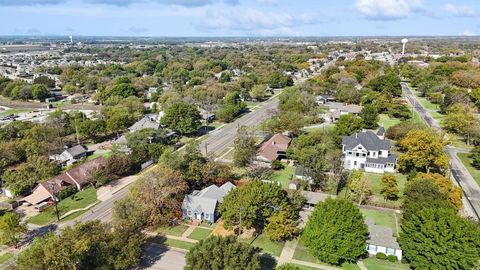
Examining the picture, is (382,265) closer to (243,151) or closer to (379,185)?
(379,185)

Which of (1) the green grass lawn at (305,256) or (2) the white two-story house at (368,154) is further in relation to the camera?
(2) the white two-story house at (368,154)

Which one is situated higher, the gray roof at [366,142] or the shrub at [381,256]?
the gray roof at [366,142]

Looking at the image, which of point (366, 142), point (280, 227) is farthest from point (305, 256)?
point (366, 142)

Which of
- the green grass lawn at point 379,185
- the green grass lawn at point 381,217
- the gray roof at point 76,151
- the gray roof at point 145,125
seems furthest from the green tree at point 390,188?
the gray roof at point 76,151

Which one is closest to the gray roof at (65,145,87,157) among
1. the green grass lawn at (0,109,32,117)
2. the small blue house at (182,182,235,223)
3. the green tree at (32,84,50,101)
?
the small blue house at (182,182,235,223)

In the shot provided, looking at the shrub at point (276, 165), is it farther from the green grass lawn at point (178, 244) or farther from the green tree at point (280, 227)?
the green grass lawn at point (178, 244)

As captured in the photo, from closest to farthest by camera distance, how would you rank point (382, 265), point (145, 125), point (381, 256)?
point (382, 265)
point (381, 256)
point (145, 125)

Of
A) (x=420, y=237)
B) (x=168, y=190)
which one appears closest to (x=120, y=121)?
(x=168, y=190)
